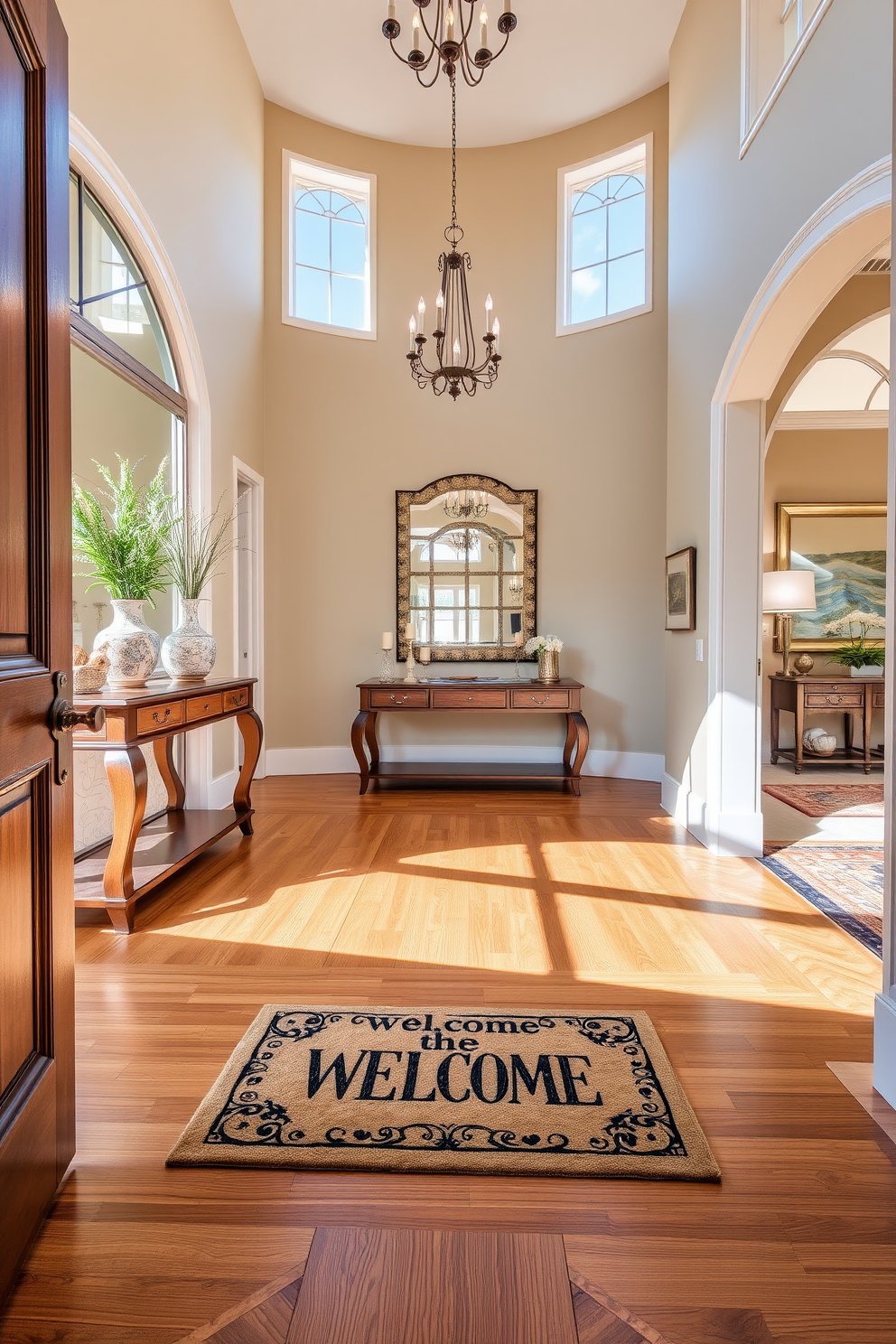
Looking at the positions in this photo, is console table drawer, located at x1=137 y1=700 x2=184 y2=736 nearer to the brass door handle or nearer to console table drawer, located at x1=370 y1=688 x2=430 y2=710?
the brass door handle

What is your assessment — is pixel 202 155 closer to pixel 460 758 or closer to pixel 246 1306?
pixel 460 758

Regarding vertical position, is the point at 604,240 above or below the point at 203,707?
above

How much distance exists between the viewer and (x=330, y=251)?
582cm

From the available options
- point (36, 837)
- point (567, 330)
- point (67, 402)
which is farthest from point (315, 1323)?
point (567, 330)

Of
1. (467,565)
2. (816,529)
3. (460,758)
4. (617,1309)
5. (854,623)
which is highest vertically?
(816,529)

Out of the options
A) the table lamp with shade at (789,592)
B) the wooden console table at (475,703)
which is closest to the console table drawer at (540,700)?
the wooden console table at (475,703)

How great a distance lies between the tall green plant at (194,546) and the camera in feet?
11.8

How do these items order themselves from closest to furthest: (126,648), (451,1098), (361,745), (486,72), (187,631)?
1. (451,1098)
2. (126,648)
3. (187,631)
4. (486,72)
5. (361,745)

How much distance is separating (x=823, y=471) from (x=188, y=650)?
18.8ft

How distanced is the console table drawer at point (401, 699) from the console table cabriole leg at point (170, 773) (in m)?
1.56

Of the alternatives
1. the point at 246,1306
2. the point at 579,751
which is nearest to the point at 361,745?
the point at 579,751

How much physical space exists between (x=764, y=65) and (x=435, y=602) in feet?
11.7

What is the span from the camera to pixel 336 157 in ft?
18.7

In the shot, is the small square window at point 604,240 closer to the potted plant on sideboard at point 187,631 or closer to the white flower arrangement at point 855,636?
the white flower arrangement at point 855,636
